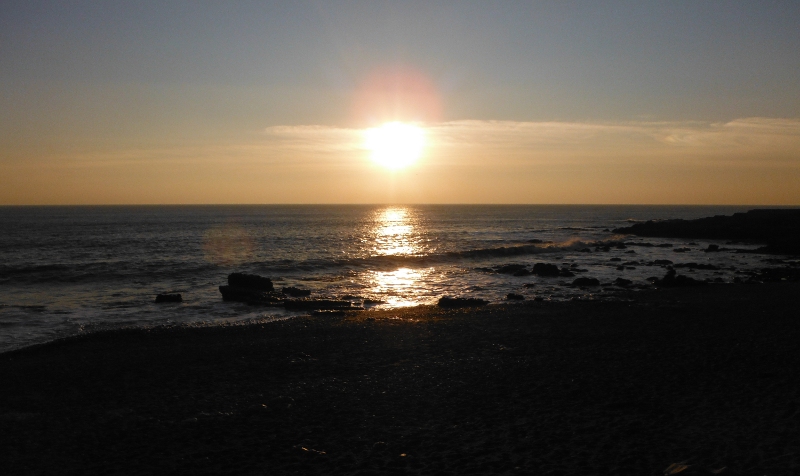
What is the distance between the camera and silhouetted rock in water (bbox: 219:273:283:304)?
30.8m

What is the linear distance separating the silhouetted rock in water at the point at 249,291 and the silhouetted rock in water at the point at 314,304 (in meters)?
1.80

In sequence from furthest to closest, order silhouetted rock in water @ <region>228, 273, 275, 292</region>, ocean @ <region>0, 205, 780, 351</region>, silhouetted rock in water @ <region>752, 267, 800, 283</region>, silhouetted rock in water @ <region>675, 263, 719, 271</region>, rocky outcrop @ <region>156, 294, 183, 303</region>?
silhouetted rock in water @ <region>675, 263, 719, 271</region> → silhouetted rock in water @ <region>752, 267, 800, 283</region> → silhouetted rock in water @ <region>228, 273, 275, 292</region> → rocky outcrop @ <region>156, 294, 183, 303</region> → ocean @ <region>0, 205, 780, 351</region>

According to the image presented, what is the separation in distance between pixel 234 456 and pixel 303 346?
29.0ft

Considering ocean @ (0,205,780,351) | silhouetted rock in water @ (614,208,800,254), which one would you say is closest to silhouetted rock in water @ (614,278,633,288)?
ocean @ (0,205,780,351)

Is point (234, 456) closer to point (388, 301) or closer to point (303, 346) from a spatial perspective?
point (303, 346)

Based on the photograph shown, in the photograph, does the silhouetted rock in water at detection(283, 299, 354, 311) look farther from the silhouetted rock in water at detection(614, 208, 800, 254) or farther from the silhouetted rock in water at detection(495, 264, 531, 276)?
the silhouetted rock in water at detection(614, 208, 800, 254)

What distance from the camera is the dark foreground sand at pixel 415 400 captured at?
996cm

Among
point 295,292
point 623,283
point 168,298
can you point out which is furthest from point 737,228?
point 168,298

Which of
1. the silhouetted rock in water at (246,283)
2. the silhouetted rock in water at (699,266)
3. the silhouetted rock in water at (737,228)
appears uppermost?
the silhouetted rock in water at (737,228)

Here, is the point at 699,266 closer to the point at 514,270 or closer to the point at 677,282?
the point at 677,282

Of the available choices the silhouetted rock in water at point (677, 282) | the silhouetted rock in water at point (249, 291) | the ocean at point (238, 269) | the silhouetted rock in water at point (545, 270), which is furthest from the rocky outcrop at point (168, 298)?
the silhouetted rock in water at point (677, 282)

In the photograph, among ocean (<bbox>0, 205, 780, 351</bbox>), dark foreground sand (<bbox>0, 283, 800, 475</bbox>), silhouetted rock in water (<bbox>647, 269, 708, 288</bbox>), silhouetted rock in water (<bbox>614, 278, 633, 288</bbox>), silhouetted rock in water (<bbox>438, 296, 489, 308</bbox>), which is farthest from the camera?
silhouetted rock in water (<bbox>614, 278, 633, 288</bbox>)

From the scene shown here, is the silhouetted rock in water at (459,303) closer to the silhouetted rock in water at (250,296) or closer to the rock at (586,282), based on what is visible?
the silhouetted rock in water at (250,296)

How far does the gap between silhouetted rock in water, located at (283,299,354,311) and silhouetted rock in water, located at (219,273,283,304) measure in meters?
1.80
